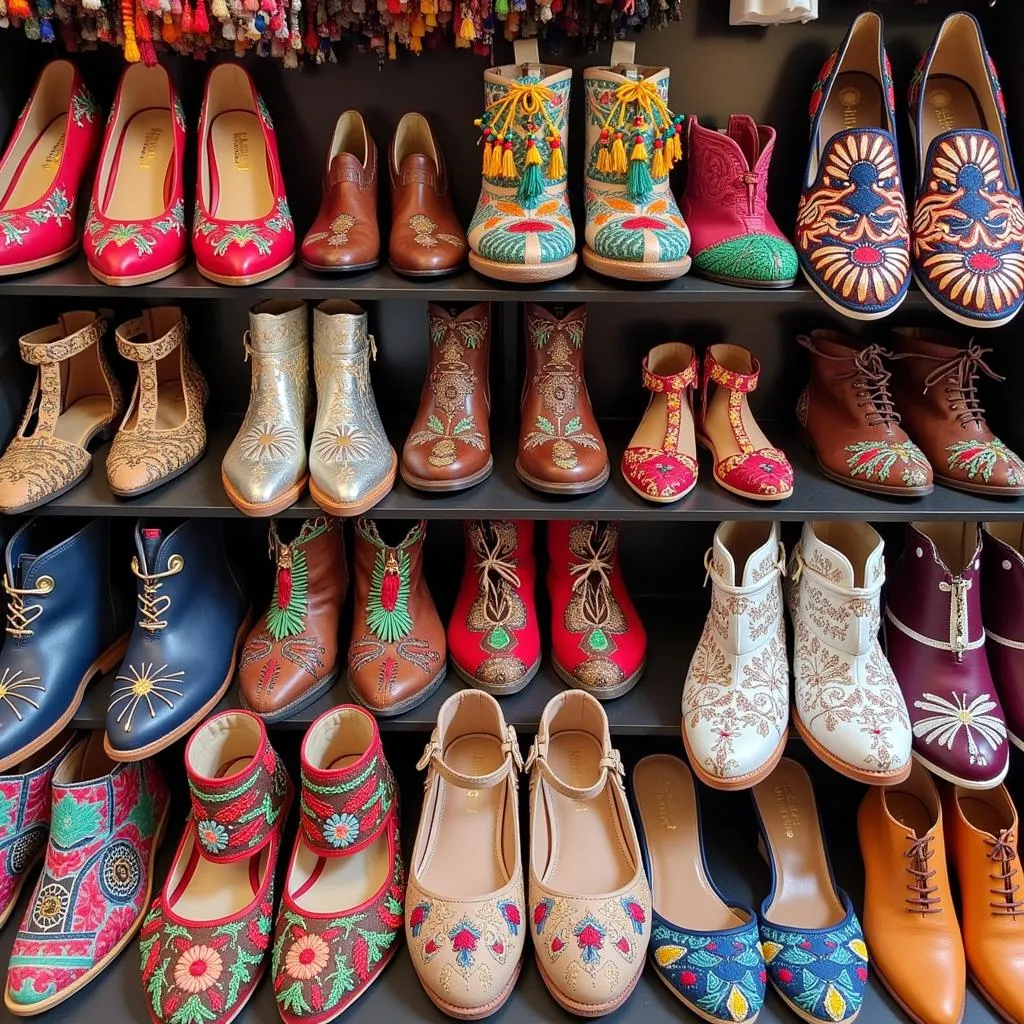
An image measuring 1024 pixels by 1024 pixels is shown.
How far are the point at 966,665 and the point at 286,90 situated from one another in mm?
1499

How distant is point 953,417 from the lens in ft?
4.51

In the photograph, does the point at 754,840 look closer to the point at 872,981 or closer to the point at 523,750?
the point at 872,981

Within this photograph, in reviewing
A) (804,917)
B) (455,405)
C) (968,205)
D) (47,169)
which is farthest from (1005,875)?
(47,169)

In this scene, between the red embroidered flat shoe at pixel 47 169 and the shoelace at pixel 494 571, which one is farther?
the shoelace at pixel 494 571

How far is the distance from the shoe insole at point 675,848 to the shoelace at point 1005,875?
42 centimetres

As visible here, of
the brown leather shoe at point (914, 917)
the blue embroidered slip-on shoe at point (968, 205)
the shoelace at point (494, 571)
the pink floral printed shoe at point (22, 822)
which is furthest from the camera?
the shoelace at point (494, 571)

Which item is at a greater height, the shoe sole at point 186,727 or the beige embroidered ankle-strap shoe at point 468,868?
the shoe sole at point 186,727

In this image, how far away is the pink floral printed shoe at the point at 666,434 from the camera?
1.32 meters

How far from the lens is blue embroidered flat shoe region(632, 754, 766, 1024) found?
4.10 ft

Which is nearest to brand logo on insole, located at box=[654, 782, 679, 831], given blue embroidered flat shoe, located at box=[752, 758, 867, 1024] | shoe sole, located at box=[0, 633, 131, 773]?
blue embroidered flat shoe, located at box=[752, 758, 867, 1024]

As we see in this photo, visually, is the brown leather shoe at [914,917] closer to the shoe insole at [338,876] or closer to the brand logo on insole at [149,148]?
the shoe insole at [338,876]

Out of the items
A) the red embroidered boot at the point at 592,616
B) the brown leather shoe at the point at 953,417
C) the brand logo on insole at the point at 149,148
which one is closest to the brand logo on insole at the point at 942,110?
the brown leather shoe at the point at 953,417

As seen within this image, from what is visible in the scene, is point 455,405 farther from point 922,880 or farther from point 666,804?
point 922,880

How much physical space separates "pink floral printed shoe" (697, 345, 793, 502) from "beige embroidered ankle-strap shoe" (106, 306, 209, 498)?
2.92 ft
